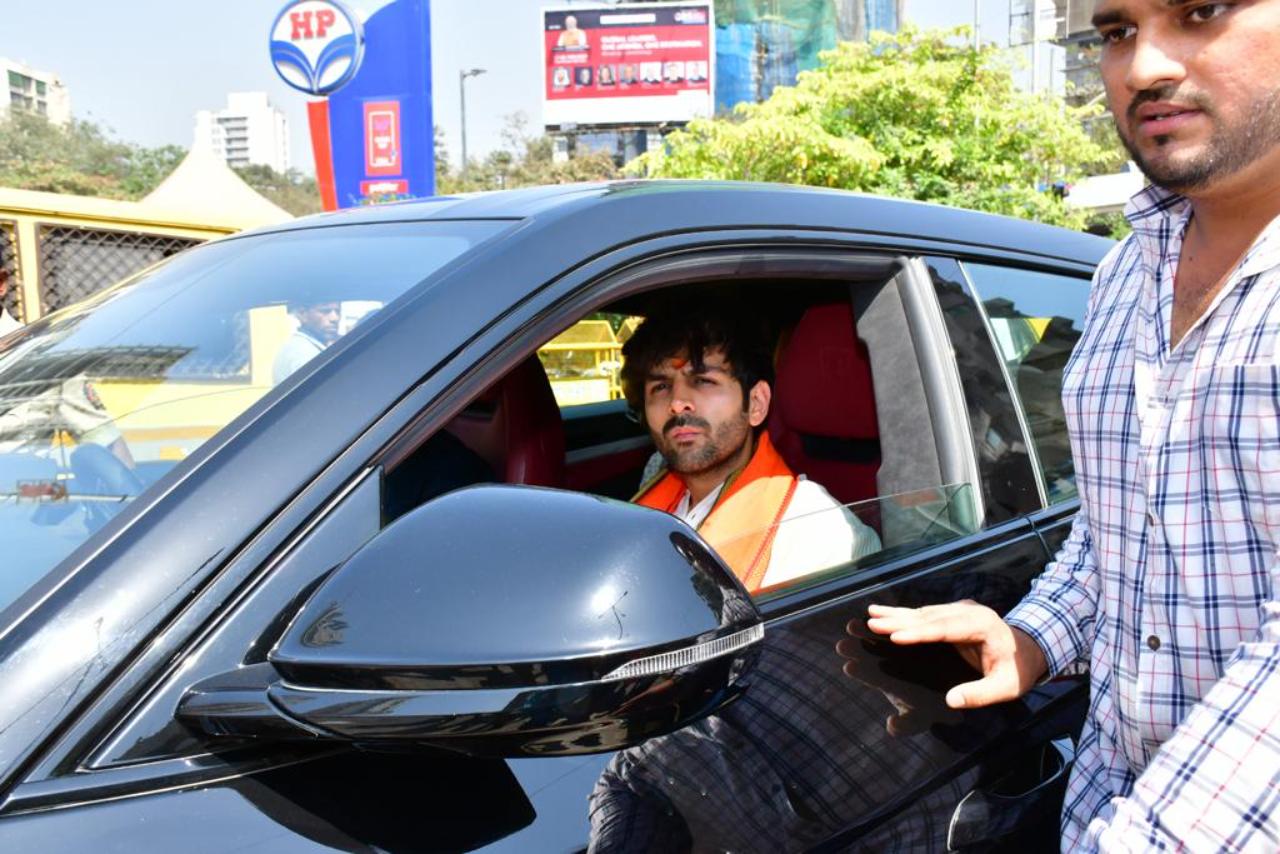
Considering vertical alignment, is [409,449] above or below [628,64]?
below

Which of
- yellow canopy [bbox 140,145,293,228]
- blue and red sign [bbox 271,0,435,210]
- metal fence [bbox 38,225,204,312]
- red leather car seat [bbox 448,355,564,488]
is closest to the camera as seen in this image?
red leather car seat [bbox 448,355,564,488]

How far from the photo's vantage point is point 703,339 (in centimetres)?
232

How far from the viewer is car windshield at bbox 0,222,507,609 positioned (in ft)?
4.19

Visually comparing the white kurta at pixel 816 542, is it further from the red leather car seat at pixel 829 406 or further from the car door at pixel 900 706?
the red leather car seat at pixel 829 406

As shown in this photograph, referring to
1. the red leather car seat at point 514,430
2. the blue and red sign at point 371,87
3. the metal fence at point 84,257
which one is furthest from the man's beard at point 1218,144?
the blue and red sign at point 371,87

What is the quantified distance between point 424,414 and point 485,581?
0.29 meters

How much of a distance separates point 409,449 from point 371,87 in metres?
9.91

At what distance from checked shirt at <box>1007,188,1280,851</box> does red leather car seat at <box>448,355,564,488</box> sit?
1.08m

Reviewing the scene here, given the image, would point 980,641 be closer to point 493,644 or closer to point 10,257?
point 493,644

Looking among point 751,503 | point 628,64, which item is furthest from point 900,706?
point 628,64

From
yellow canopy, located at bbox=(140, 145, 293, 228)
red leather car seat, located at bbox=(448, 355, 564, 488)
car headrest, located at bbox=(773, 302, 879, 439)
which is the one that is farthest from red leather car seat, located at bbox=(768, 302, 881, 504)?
yellow canopy, located at bbox=(140, 145, 293, 228)

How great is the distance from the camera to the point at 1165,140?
→ 1.20m

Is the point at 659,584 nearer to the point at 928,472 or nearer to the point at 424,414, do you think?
the point at 424,414

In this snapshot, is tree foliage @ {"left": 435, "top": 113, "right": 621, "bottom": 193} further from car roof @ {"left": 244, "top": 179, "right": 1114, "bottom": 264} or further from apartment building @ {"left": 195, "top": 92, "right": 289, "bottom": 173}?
apartment building @ {"left": 195, "top": 92, "right": 289, "bottom": 173}
